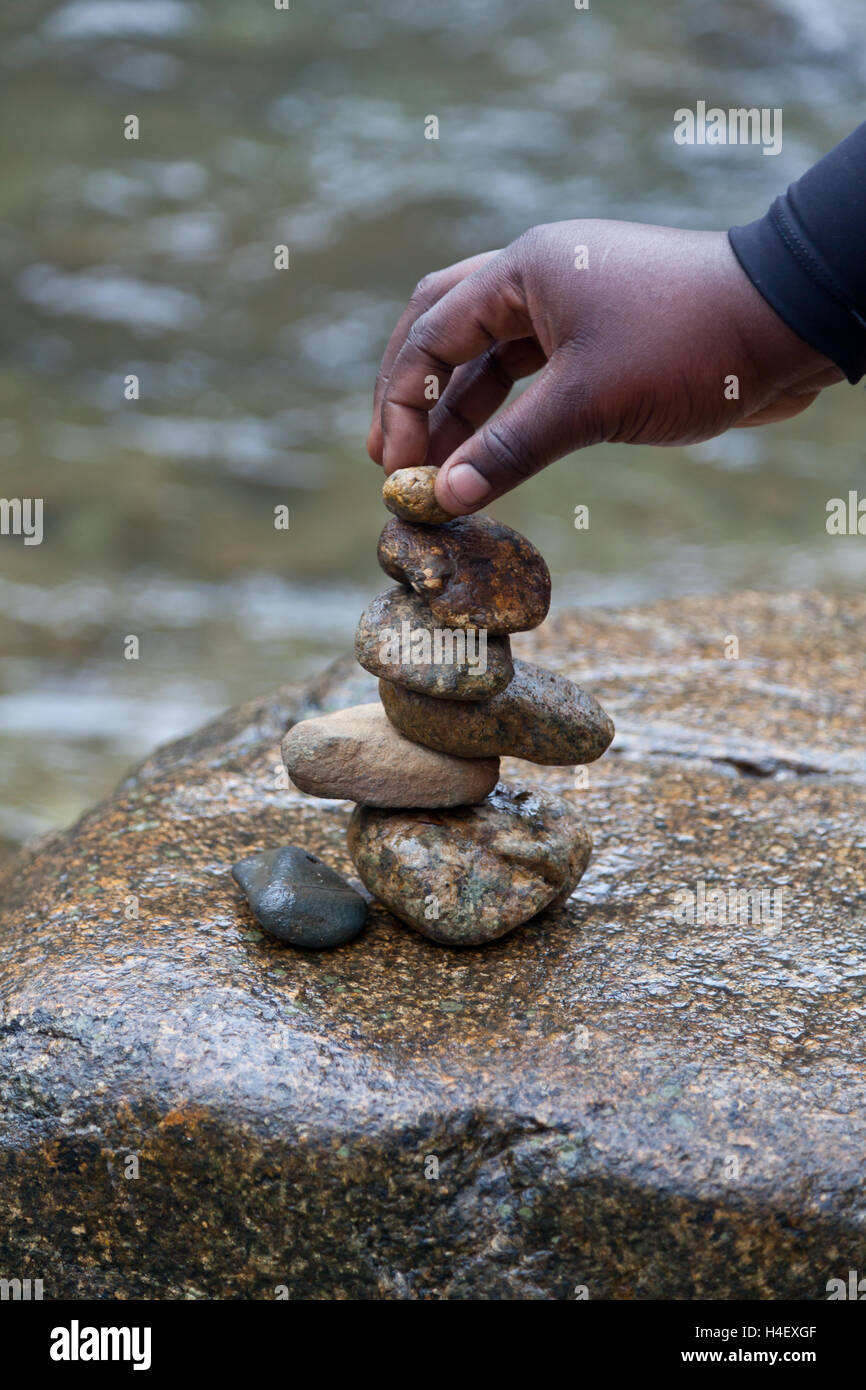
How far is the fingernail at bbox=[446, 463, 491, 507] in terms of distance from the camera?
3.06m

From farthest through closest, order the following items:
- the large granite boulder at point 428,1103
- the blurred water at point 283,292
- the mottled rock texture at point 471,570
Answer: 1. the blurred water at point 283,292
2. the mottled rock texture at point 471,570
3. the large granite boulder at point 428,1103

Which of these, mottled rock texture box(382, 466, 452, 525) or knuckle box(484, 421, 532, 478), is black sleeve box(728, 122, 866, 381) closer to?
knuckle box(484, 421, 532, 478)

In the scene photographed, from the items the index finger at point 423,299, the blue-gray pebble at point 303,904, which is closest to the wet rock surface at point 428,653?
the index finger at point 423,299

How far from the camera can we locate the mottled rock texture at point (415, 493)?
3.20 m

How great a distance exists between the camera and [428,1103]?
3004 mm

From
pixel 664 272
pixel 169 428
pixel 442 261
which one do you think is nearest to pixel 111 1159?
pixel 664 272

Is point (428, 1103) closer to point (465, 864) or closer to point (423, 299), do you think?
point (465, 864)

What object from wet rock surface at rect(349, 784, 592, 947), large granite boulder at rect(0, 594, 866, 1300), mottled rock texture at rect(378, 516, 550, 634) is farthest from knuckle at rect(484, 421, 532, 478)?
large granite boulder at rect(0, 594, 866, 1300)

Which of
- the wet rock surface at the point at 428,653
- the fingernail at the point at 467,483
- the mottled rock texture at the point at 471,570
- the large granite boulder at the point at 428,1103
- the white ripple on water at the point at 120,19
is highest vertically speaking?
the white ripple on water at the point at 120,19

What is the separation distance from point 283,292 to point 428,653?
1216 centimetres

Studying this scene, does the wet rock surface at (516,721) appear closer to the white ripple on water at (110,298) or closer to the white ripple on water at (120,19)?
the white ripple on water at (110,298)

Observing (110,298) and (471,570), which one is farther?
(110,298)

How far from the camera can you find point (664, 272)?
2.98 meters

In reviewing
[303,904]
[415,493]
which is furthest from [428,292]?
[303,904]
